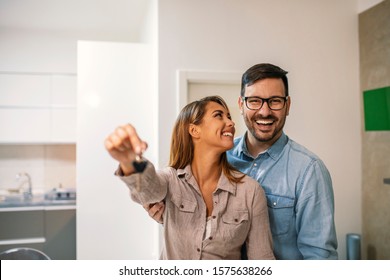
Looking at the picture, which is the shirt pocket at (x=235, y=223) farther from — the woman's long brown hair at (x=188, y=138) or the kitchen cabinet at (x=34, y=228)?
the kitchen cabinet at (x=34, y=228)

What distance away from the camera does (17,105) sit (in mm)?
1194

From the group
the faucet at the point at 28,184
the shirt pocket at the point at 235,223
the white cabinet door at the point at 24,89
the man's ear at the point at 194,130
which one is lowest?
the shirt pocket at the point at 235,223

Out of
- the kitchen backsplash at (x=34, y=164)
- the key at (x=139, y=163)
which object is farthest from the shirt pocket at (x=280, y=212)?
the kitchen backsplash at (x=34, y=164)

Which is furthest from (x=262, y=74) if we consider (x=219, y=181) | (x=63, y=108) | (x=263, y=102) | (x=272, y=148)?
(x=63, y=108)

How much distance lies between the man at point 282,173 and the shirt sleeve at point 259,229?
56 mm

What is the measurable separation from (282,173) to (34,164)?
0.78m

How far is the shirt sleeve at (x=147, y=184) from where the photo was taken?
0.78 meters

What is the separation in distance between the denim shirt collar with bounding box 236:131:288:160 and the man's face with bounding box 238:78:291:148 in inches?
0.5

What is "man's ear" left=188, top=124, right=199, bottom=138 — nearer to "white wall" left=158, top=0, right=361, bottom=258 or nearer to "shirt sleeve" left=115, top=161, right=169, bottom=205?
"shirt sleeve" left=115, top=161, right=169, bottom=205

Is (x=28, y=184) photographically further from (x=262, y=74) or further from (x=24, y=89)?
(x=262, y=74)

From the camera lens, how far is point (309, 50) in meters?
1.24
